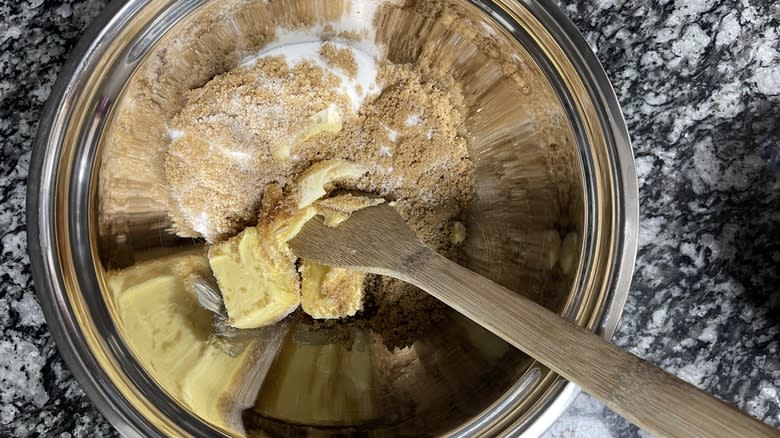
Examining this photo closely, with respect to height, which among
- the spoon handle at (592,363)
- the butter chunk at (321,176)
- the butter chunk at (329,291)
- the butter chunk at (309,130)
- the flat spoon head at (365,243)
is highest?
the butter chunk at (309,130)

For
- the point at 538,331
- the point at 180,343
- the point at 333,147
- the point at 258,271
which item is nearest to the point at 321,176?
the point at 333,147

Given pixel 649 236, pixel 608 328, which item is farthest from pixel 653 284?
pixel 608 328

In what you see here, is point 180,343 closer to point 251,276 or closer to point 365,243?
point 251,276

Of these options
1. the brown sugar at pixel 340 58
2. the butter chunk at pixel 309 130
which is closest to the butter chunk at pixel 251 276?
the butter chunk at pixel 309 130

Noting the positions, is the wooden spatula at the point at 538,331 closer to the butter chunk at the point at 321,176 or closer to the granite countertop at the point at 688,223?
the butter chunk at the point at 321,176

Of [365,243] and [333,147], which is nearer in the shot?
[365,243]

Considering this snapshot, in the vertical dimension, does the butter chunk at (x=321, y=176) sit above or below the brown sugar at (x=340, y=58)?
below
